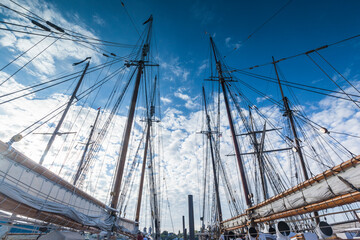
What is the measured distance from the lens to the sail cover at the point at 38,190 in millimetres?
4609

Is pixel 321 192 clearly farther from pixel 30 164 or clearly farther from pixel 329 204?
pixel 30 164

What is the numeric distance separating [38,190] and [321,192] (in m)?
9.75

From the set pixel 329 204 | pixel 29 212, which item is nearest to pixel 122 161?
pixel 29 212

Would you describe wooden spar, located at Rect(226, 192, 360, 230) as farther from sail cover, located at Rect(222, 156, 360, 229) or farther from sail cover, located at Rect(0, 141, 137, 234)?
sail cover, located at Rect(0, 141, 137, 234)

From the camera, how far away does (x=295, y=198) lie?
6605 mm

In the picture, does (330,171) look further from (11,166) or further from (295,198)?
(11,166)

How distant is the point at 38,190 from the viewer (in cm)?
594

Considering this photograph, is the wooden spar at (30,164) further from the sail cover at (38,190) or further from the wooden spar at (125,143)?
the wooden spar at (125,143)

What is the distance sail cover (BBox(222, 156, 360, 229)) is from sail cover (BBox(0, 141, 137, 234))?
26.4ft

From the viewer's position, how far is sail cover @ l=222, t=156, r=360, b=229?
4672mm

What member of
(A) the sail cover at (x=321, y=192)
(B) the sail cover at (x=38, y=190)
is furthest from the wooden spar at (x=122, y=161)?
(A) the sail cover at (x=321, y=192)

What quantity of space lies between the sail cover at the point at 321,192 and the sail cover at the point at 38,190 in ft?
26.4

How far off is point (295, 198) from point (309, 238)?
1.62 metres

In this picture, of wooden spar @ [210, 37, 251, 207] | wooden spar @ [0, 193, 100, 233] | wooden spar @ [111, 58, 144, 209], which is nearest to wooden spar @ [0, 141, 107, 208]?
wooden spar @ [0, 193, 100, 233]
